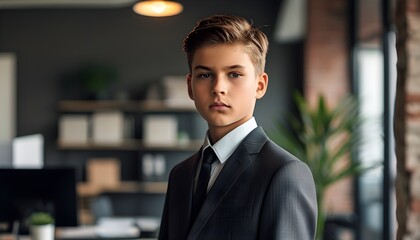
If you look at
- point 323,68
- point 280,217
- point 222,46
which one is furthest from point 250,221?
point 323,68

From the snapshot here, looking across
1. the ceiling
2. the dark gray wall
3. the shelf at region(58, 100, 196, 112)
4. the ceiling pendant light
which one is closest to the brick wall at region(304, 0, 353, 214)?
the dark gray wall

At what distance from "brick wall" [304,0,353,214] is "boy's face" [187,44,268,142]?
207 inches

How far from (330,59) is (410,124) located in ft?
12.3

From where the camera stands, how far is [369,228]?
5496mm

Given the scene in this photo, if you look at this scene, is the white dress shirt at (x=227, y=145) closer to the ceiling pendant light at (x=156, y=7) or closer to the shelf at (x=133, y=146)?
the ceiling pendant light at (x=156, y=7)

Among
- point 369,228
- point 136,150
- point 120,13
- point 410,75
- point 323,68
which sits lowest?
point 369,228

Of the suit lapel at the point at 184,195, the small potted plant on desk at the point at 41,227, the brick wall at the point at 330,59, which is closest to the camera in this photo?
the suit lapel at the point at 184,195

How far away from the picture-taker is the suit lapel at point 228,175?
1110 millimetres

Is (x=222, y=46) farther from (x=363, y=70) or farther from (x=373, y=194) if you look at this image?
(x=363, y=70)

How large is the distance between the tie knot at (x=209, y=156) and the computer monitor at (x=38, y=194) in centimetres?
237

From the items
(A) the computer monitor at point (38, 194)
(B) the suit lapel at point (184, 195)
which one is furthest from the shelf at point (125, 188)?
(B) the suit lapel at point (184, 195)

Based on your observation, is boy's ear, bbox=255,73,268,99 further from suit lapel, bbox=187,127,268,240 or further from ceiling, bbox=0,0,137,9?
ceiling, bbox=0,0,137,9

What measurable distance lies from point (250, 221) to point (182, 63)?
6.14 metres

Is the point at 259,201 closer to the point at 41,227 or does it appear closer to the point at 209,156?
the point at 209,156
